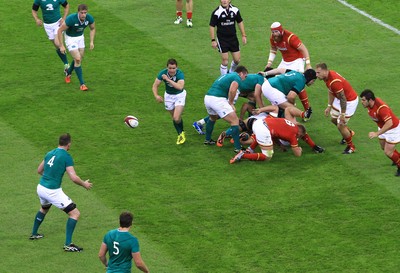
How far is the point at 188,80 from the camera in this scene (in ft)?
92.0

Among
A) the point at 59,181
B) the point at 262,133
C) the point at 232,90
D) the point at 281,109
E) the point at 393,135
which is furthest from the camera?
the point at 281,109

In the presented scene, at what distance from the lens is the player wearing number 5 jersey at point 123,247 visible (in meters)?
16.5

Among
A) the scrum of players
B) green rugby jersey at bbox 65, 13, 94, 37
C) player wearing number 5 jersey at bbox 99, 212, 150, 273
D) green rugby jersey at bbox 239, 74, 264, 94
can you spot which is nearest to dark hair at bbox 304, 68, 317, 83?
the scrum of players

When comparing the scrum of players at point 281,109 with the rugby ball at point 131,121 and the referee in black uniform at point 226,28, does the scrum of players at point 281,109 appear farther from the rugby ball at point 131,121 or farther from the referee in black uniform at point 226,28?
the referee in black uniform at point 226,28

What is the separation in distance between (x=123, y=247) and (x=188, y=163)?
23.3 feet

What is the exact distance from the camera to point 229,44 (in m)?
27.2

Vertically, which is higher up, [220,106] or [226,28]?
[226,28]

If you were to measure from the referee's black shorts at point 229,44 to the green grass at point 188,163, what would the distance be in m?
1.25

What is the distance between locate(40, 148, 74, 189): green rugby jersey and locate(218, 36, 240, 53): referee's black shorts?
901 centimetres

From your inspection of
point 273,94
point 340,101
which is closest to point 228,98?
point 273,94

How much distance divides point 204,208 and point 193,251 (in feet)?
6.39

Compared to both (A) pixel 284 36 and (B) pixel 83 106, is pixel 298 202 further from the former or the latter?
(B) pixel 83 106

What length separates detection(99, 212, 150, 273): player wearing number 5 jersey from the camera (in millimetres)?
16484

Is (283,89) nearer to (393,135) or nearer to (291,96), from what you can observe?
(291,96)
